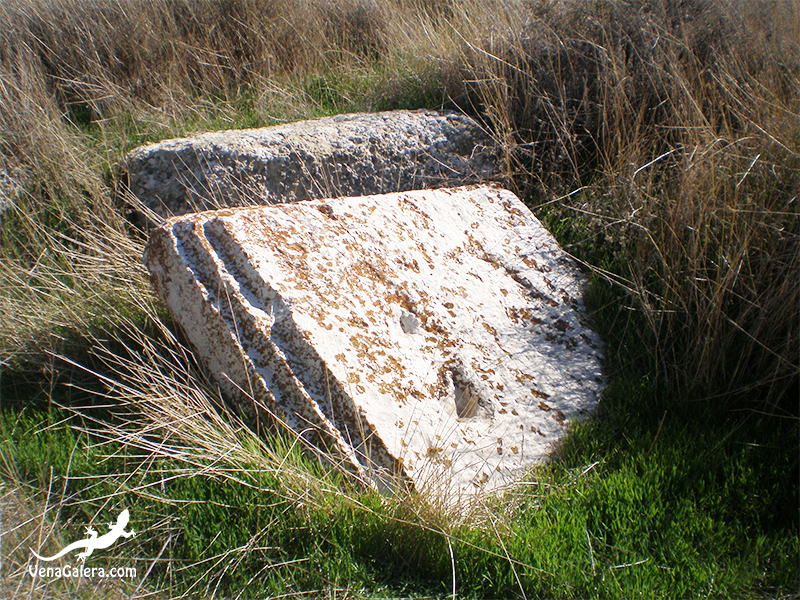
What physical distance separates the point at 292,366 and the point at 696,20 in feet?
13.7

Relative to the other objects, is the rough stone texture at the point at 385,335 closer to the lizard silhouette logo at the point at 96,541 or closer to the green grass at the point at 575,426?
the green grass at the point at 575,426

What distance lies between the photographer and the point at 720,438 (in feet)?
7.86

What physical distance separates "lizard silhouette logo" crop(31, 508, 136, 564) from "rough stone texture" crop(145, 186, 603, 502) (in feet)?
1.89

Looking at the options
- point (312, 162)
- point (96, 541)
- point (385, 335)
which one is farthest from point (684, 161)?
point (96, 541)

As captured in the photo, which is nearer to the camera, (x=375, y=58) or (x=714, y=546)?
(x=714, y=546)

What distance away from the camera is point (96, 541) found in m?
1.92

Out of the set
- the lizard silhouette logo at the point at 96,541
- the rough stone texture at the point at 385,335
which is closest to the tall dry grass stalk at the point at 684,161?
the rough stone texture at the point at 385,335

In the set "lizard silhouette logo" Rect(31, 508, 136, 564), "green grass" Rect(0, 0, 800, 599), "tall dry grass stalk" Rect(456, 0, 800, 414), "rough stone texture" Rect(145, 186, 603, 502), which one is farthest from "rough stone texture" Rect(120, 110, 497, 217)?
"lizard silhouette logo" Rect(31, 508, 136, 564)

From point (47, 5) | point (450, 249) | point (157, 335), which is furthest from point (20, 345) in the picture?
point (47, 5)

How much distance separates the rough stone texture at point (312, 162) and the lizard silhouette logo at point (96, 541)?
6.12 ft

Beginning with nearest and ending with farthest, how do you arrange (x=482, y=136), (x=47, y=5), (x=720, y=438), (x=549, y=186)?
(x=720, y=438) → (x=549, y=186) → (x=482, y=136) → (x=47, y=5)

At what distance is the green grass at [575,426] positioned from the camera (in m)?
1.88

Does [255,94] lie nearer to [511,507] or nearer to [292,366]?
[292,366]

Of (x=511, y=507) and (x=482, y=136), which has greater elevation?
(x=482, y=136)
